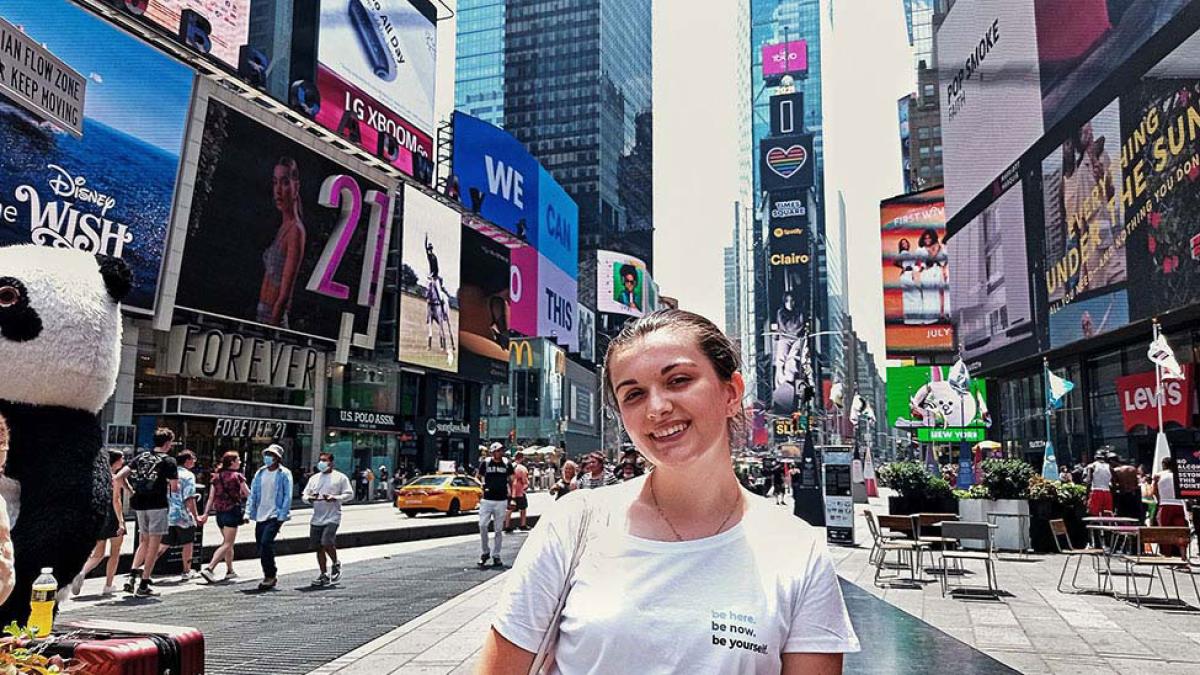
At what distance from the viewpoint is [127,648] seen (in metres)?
3.79

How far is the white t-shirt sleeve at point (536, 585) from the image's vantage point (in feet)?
5.74

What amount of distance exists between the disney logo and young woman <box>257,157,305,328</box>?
8.01 m

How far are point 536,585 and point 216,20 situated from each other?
32.8m

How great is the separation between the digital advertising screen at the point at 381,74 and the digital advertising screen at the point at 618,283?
62.6m

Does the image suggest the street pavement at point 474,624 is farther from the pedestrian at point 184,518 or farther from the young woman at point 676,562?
the young woman at point 676,562

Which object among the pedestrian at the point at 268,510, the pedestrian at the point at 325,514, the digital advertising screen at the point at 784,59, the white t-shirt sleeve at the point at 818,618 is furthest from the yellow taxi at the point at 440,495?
the digital advertising screen at the point at 784,59

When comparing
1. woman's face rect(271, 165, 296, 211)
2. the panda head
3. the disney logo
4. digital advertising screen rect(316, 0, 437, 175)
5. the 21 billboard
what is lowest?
the panda head

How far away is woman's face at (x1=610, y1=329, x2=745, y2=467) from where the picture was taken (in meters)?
1.81

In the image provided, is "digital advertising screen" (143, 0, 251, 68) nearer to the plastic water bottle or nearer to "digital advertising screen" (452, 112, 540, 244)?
"digital advertising screen" (452, 112, 540, 244)

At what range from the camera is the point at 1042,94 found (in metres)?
36.2

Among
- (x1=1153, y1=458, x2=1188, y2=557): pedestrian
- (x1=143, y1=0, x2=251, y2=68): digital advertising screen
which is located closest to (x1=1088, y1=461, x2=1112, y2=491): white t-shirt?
(x1=1153, y1=458, x2=1188, y2=557): pedestrian

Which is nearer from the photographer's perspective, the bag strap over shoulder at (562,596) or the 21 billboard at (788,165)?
the bag strap over shoulder at (562,596)

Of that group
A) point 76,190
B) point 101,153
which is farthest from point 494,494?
point 101,153

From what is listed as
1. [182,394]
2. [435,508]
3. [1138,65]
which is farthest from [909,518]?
[182,394]
